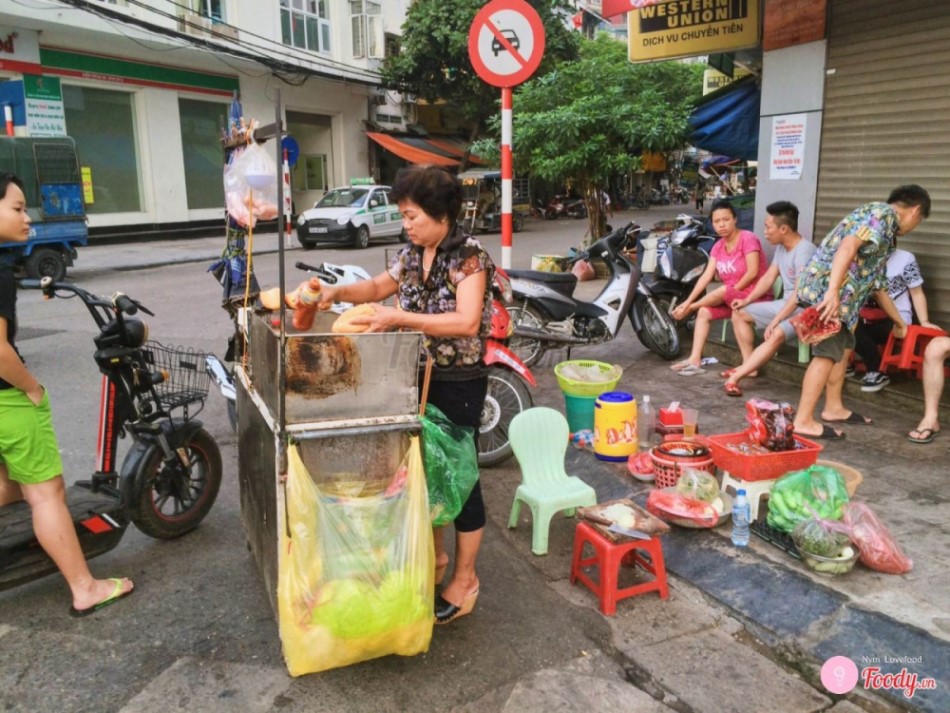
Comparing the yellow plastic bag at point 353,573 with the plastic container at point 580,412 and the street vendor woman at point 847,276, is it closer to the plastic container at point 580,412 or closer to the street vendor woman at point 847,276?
the plastic container at point 580,412

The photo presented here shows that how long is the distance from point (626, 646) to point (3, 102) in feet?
53.3

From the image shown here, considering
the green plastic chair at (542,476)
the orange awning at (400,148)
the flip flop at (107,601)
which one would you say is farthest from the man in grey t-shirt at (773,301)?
the orange awning at (400,148)

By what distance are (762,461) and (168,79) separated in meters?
18.7

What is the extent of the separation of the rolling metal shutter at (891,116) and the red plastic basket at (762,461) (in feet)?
7.56

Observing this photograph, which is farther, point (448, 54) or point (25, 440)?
point (448, 54)

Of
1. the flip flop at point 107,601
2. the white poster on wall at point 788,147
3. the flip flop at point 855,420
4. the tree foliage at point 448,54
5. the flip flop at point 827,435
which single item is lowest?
the flip flop at point 107,601

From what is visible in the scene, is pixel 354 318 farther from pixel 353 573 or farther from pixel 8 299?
pixel 8 299

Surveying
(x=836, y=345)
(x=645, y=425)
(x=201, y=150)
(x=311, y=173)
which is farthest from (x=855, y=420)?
(x=311, y=173)

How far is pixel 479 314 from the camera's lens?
8.44 feet

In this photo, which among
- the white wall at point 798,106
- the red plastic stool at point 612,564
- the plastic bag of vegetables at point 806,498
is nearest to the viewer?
the red plastic stool at point 612,564

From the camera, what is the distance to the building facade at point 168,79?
15.5 meters

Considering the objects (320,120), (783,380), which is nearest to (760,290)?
(783,380)

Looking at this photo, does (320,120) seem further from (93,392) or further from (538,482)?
(538,482)

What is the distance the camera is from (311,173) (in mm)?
24547
